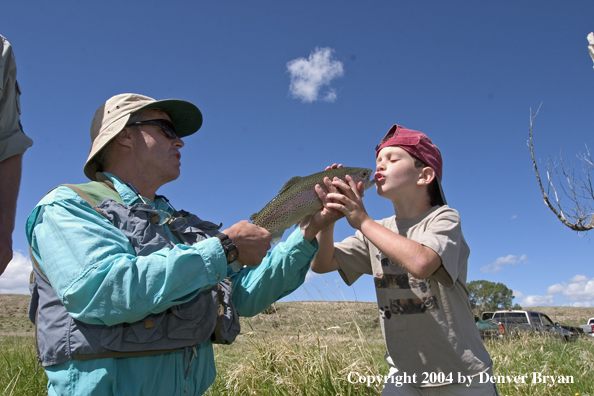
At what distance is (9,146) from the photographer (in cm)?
310

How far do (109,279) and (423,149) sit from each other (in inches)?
99.2

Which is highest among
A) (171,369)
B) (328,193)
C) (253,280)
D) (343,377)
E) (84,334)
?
(328,193)

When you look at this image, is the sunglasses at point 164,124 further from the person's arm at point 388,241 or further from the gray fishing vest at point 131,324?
the person's arm at point 388,241

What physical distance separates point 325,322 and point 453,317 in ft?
9.82

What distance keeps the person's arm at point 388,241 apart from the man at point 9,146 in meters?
2.28

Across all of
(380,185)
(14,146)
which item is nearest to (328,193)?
(380,185)

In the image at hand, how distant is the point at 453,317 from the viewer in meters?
2.96

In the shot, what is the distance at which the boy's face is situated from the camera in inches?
129

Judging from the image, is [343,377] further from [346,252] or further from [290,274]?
[290,274]

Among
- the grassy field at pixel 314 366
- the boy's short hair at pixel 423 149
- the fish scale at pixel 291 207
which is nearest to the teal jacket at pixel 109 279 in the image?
the fish scale at pixel 291 207

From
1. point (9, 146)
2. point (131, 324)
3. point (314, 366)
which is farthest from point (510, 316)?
point (9, 146)

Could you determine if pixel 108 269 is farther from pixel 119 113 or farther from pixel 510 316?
pixel 510 316

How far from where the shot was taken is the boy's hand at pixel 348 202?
2.88m

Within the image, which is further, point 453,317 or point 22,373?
point 22,373
